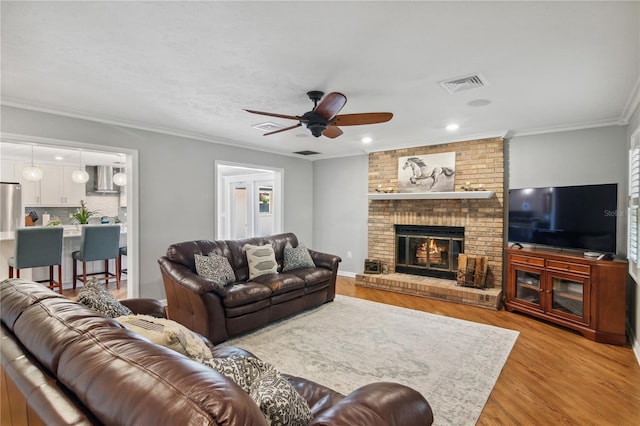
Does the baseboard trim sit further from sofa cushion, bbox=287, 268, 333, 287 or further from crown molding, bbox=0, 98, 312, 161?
crown molding, bbox=0, 98, 312, 161

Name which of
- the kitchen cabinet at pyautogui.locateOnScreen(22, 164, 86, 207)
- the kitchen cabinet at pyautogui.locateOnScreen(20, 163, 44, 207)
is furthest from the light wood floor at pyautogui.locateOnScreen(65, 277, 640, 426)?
the kitchen cabinet at pyautogui.locateOnScreen(20, 163, 44, 207)

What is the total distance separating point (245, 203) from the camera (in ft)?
26.7

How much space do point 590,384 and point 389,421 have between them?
2456 millimetres

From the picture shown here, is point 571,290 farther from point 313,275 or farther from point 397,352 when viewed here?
point 313,275

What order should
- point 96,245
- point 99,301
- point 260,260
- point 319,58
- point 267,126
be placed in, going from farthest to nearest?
point 96,245, point 267,126, point 260,260, point 319,58, point 99,301

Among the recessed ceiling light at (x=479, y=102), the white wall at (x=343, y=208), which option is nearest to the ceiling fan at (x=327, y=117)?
the recessed ceiling light at (x=479, y=102)

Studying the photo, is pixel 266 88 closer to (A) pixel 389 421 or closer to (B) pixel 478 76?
(B) pixel 478 76

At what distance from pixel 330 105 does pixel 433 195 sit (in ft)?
10.3

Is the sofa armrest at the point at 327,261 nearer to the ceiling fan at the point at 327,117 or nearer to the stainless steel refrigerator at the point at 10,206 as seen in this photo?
the ceiling fan at the point at 327,117

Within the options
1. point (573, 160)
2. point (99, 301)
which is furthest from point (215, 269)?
point (573, 160)

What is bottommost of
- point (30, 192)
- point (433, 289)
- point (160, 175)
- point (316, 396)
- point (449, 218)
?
point (433, 289)

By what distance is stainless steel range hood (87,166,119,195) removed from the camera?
7.93 meters

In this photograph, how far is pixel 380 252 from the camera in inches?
239

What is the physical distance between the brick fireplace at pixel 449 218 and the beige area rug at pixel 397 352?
0.93 m
